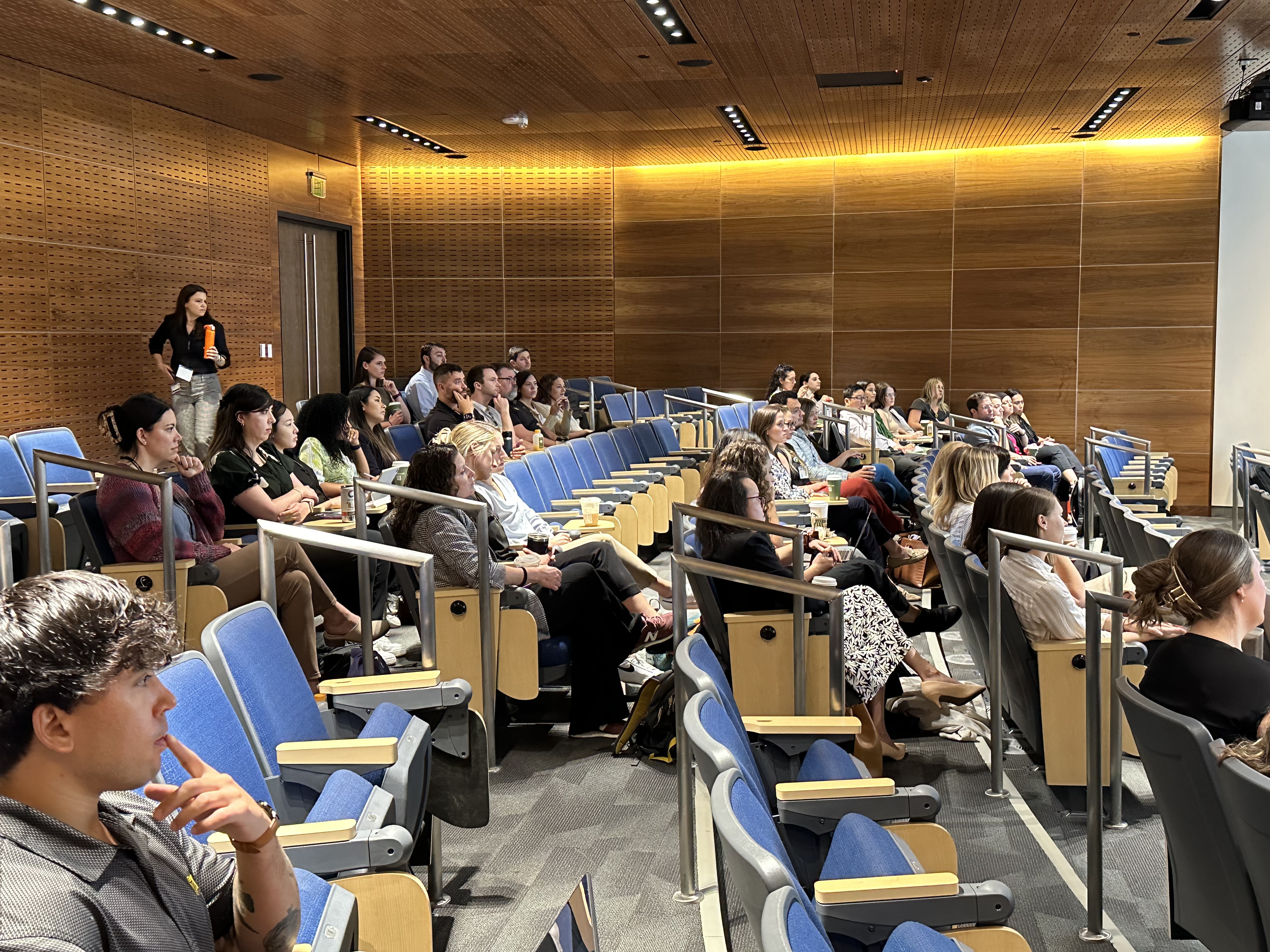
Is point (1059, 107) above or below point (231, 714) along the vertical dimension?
above

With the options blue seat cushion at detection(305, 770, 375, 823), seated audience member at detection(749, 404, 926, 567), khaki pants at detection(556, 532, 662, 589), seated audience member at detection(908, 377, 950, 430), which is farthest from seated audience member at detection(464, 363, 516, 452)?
blue seat cushion at detection(305, 770, 375, 823)

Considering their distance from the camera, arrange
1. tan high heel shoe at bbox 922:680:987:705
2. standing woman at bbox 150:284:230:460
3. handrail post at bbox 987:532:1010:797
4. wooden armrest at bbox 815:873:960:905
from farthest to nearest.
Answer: standing woman at bbox 150:284:230:460 < tan high heel shoe at bbox 922:680:987:705 < handrail post at bbox 987:532:1010:797 < wooden armrest at bbox 815:873:960:905

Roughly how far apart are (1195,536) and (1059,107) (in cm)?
863

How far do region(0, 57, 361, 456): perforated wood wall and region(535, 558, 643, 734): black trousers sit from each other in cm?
542

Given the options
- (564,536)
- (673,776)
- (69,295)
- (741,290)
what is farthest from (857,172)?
(673,776)

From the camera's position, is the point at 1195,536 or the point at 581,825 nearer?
the point at 1195,536

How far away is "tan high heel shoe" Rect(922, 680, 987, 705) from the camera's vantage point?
4719mm

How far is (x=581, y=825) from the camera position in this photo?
142 inches

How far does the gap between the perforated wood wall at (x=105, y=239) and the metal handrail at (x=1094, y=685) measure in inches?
275

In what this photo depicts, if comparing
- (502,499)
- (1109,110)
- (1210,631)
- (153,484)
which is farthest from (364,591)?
(1109,110)

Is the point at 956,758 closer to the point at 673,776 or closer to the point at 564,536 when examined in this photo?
the point at 673,776

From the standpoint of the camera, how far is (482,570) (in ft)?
13.0

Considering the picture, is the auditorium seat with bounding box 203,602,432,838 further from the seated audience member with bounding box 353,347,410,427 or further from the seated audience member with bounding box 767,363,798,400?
the seated audience member with bounding box 767,363,798,400

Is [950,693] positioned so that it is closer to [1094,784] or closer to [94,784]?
[1094,784]
